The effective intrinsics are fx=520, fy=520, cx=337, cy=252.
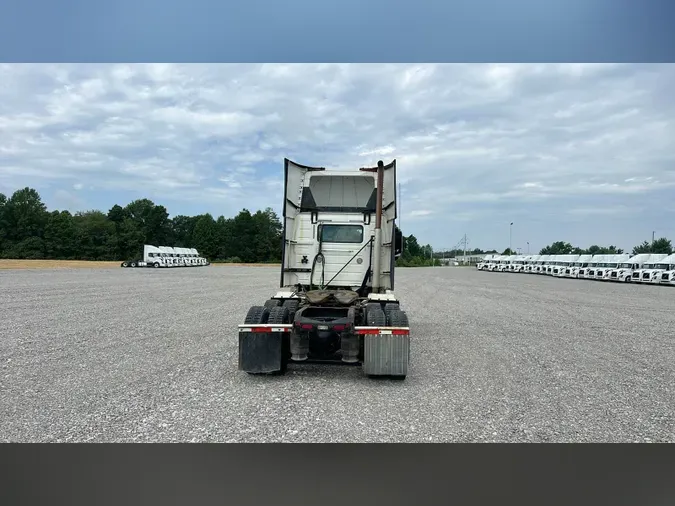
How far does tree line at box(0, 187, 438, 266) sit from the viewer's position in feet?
169

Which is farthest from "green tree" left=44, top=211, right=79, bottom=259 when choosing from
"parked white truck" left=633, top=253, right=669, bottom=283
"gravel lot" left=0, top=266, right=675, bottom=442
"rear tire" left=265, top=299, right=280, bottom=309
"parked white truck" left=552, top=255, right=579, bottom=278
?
"rear tire" left=265, top=299, right=280, bottom=309

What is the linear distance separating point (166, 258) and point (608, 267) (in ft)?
132

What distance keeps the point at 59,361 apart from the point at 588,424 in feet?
22.8

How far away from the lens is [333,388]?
6285mm

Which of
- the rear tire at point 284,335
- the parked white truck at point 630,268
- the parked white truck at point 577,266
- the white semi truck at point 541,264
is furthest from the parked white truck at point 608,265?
the rear tire at point 284,335

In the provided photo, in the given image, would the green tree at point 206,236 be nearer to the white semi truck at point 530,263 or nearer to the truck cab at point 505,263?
the truck cab at point 505,263

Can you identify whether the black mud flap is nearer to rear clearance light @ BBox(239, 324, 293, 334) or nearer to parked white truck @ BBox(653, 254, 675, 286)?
rear clearance light @ BBox(239, 324, 293, 334)

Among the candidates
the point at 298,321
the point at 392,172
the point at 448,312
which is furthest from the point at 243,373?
the point at 448,312

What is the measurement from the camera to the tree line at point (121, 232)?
51.4 meters

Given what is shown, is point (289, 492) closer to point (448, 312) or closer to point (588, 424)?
point (588, 424)

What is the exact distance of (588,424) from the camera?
16.4 ft

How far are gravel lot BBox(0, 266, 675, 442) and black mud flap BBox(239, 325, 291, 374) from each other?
176 mm

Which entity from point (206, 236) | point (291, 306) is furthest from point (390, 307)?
point (206, 236)

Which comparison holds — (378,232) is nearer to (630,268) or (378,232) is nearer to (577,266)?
(630,268)
